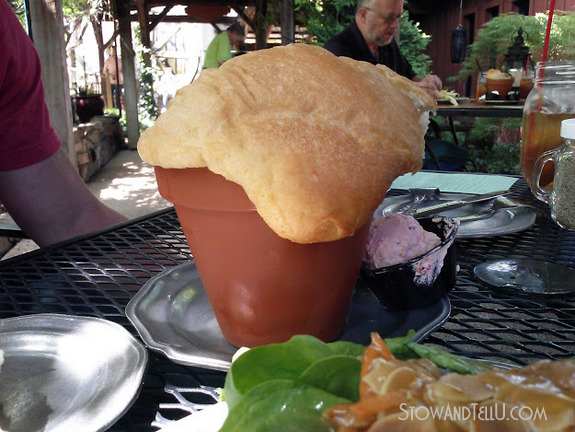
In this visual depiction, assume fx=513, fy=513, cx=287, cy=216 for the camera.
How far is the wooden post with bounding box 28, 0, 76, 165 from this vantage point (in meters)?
4.74

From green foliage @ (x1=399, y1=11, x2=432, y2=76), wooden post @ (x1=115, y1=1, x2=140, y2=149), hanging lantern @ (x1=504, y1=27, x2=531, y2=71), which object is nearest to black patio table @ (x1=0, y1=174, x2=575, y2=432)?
hanging lantern @ (x1=504, y1=27, x2=531, y2=71)

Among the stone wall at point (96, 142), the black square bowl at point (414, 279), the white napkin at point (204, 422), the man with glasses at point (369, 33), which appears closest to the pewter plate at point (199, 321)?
the black square bowl at point (414, 279)

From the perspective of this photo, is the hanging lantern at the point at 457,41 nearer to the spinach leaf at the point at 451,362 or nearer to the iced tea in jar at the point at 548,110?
the iced tea in jar at the point at 548,110

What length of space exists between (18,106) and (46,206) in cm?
39

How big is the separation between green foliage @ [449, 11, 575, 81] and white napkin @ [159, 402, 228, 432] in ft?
25.0

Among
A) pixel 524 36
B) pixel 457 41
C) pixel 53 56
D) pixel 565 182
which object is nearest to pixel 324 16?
pixel 457 41

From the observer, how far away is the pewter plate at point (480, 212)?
3.94 ft

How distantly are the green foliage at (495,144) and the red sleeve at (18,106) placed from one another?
263 inches

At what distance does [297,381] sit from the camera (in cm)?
39

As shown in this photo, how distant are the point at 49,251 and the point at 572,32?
8.67 m

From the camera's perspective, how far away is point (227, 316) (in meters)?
0.73

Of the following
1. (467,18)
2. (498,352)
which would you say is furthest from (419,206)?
(467,18)

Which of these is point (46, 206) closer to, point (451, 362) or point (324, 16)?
point (451, 362)

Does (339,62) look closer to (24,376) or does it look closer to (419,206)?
(24,376)
